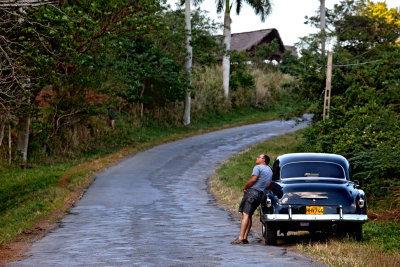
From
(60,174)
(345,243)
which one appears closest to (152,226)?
(345,243)

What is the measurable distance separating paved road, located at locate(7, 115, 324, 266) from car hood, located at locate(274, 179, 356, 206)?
0.99 m

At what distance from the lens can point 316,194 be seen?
39.3ft

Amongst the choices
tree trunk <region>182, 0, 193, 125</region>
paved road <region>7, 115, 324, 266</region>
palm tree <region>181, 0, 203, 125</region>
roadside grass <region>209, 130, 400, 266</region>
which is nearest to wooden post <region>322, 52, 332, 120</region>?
paved road <region>7, 115, 324, 266</region>

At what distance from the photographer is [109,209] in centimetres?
1875

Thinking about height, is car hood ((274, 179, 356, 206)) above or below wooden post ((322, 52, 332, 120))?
below

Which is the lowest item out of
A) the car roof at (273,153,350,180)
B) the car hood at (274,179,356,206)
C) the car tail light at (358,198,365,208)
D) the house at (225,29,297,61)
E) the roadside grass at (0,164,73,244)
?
the roadside grass at (0,164,73,244)

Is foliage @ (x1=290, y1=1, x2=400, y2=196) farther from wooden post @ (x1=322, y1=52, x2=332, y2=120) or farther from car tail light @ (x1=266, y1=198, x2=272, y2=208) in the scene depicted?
car tail light @ (x1=266, y1=198, x2=272, y2=208)

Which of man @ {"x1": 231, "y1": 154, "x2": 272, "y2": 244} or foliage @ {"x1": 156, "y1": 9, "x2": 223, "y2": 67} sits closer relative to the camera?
man @ {"x1": 231, "y1": 154, "x2": 272, "y2": 244}

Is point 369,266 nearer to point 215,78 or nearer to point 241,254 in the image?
point 241,254

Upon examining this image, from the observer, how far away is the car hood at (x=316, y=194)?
12.0 metres

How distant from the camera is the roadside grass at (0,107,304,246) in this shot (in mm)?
18641

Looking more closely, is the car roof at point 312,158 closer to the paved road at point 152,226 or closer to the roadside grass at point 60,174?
the paved road at point 152,226

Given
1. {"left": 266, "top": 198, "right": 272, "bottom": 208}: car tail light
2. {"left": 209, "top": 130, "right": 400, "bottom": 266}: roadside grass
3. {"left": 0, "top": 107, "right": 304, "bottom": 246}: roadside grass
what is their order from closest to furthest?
{"left": 209, "top": 130, "right": 400, "bottom": 266}: roadside grass
{"left": 266, "top": 198, "right": 272, "bottom": 208}: car tail light
{"left": 0, "top": 107, "right": 304, "bottom": 246}: roadside grass

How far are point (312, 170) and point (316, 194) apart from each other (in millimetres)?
1225
